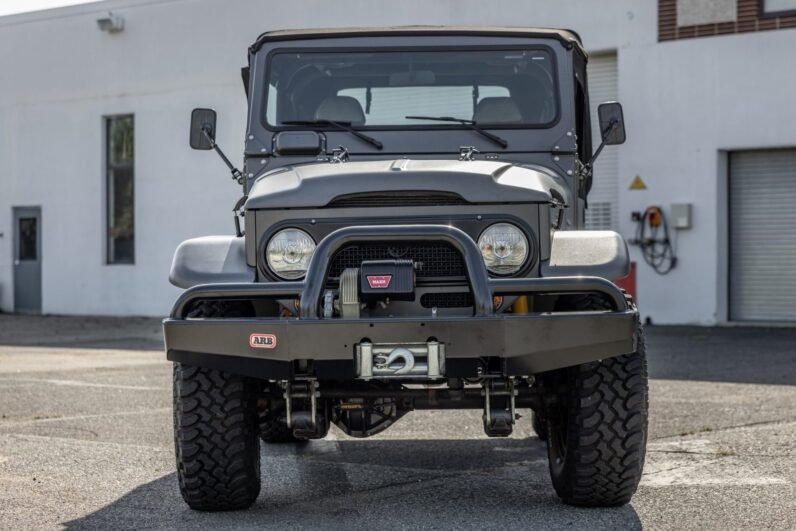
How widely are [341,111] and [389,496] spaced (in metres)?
2.02

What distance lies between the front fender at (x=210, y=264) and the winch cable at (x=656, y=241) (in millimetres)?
15254

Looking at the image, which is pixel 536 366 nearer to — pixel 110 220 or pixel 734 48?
pixel 734 48

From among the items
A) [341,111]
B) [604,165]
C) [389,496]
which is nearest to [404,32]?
[341,111]

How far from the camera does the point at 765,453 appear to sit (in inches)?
304

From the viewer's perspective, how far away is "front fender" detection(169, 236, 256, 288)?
591 centimetres

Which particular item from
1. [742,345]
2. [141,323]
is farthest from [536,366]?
[141,323]

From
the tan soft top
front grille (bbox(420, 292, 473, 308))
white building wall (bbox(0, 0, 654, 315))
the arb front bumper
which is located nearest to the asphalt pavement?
the arb front bumper

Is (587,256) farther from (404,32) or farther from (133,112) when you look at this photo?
(133,112)

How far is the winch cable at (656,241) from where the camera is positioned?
2062 centimetres

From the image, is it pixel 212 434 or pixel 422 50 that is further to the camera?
pixel 422 50

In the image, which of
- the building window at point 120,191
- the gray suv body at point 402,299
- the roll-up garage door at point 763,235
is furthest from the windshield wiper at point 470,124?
the building window at point 120,191

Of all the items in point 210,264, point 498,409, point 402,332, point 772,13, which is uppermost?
point 772,13

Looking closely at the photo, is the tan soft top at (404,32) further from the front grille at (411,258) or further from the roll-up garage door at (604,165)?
the roll-up garage door at (604,165)

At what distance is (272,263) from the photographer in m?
5.93
